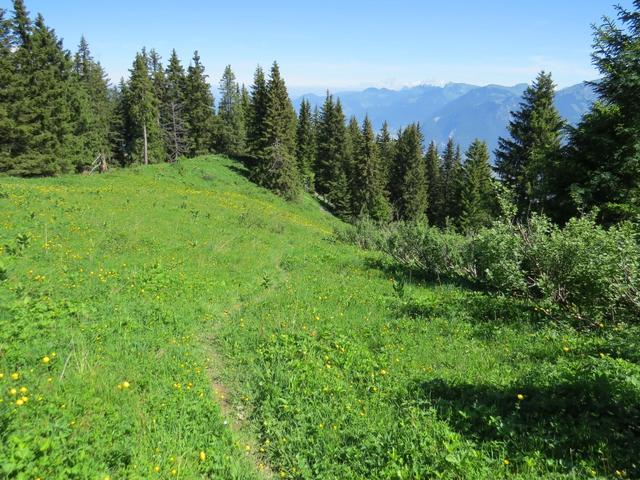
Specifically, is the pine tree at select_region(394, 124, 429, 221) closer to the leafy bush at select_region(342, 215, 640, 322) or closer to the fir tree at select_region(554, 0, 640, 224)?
the fir tree at select_region(554, 0, 640, 224)

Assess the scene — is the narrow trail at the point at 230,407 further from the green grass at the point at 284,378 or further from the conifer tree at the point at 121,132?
the conifer tree at the point at 121,132

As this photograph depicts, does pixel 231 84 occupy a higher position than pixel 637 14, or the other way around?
pixel 231 84

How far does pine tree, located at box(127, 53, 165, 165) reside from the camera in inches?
1740

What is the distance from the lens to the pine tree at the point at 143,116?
44.2m

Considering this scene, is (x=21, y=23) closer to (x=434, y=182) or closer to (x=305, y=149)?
(x=305, y=149)

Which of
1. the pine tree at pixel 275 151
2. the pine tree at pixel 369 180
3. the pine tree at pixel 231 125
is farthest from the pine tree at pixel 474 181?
the pine tree at pixel 231 125

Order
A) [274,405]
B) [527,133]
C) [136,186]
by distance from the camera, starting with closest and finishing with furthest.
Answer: [274,405]
[136,186]
[527,133]

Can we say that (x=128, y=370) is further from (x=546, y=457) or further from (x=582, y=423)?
(x=582, y=423)

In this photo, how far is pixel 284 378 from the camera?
6.88 m

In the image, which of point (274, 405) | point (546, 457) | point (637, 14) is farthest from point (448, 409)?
point (637, 14)

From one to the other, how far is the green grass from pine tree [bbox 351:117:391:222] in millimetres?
39865

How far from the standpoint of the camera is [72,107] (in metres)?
43.5

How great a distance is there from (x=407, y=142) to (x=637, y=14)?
49480 mm

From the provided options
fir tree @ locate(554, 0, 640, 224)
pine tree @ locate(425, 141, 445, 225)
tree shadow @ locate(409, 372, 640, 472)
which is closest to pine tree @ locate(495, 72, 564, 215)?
fir tree @ locate(554, 0, 640, 224)
